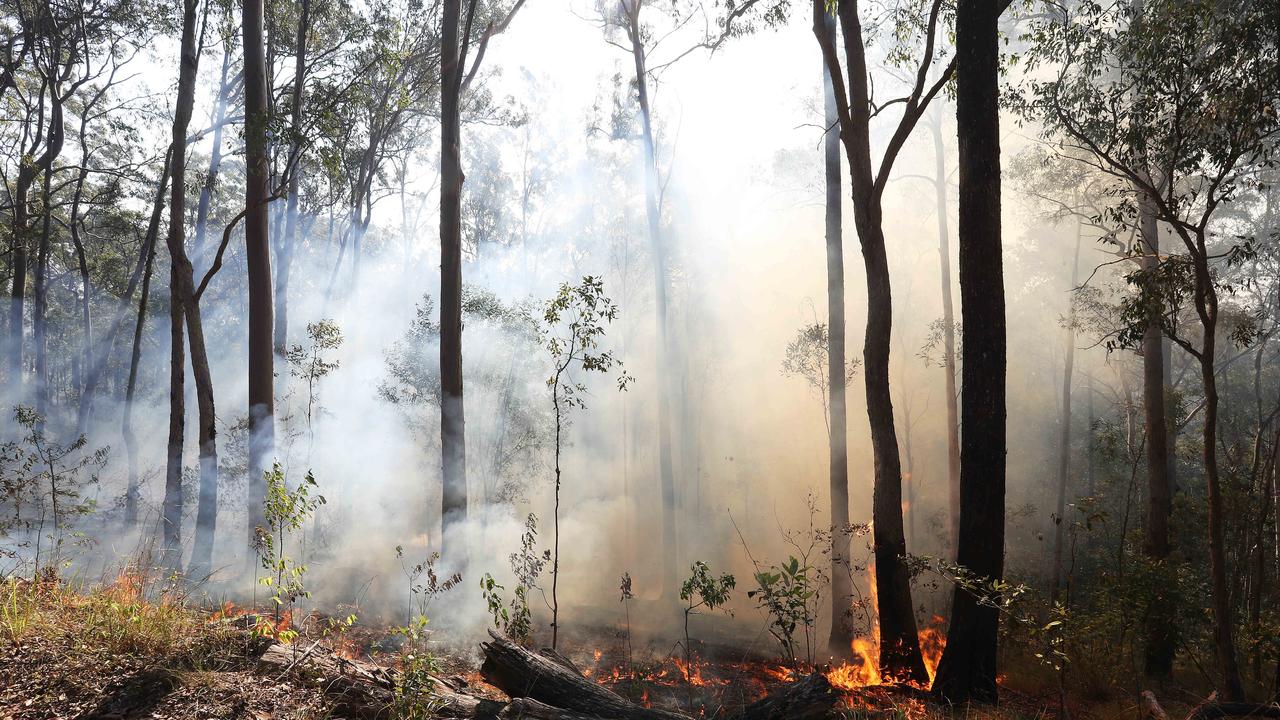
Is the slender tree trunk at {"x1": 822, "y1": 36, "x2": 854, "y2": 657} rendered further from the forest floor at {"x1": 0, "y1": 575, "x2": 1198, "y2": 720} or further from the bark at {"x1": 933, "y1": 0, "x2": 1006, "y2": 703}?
the forest floor at {"x1": 0, "y1": 575, "x2": 1198, "y2": 720}

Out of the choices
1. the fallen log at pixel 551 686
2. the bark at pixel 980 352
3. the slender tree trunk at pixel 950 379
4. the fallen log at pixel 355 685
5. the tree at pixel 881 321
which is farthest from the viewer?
the slender tree trunk at pixel 950 379

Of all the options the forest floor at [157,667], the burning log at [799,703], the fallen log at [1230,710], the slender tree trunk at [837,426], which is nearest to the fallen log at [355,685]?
the forest floor at [157,667]

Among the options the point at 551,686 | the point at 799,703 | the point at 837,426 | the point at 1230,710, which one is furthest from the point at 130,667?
the point at 837,426

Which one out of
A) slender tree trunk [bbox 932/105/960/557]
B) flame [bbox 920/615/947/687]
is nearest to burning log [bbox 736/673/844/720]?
flame [bbox 920/615/947/687]

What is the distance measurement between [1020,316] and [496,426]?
827 inches

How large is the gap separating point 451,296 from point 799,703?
828cm

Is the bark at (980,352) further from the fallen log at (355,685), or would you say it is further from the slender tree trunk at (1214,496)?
the fallen log at (355,685)

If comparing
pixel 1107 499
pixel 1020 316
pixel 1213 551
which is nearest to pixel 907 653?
pixel 1213 551

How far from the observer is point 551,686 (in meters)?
3.50

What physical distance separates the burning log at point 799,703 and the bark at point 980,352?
2.26 metres

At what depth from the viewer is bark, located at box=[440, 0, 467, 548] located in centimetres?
977

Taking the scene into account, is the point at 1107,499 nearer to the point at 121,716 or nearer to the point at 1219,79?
the point at 1219,79

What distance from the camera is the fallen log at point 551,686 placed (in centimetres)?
337

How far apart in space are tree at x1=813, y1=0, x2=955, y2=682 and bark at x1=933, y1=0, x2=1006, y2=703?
2.98 ft
